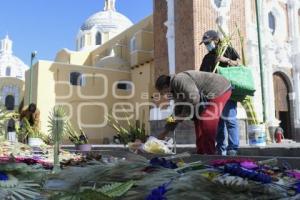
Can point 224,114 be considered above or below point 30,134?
above

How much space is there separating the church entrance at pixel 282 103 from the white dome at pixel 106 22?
25412 mm

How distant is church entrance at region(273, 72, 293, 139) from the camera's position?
21719 mm

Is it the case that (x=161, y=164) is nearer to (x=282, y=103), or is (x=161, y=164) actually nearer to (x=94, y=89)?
(x=282, y=103)

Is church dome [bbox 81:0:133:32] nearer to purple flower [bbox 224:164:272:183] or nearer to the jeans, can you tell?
the jeans

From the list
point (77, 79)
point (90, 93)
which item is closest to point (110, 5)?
point (77, 79)

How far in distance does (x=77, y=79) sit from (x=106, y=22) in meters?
17.4

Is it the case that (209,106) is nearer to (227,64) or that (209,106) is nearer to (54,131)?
(227,64)

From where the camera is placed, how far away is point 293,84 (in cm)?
2236

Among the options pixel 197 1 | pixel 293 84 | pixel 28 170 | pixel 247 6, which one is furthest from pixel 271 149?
pixel 293 84

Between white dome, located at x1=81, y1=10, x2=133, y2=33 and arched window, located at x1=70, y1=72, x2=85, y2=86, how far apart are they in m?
16.1

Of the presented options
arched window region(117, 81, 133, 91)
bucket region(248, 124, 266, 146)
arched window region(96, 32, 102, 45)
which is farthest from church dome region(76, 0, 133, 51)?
bucket region(248, 124, 266, 146)

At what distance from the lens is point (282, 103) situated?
21922mm

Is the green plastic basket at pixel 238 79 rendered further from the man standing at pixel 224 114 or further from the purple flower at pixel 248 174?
the purple flower at pixel 248 174

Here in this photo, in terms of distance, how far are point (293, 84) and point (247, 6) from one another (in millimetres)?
5439
